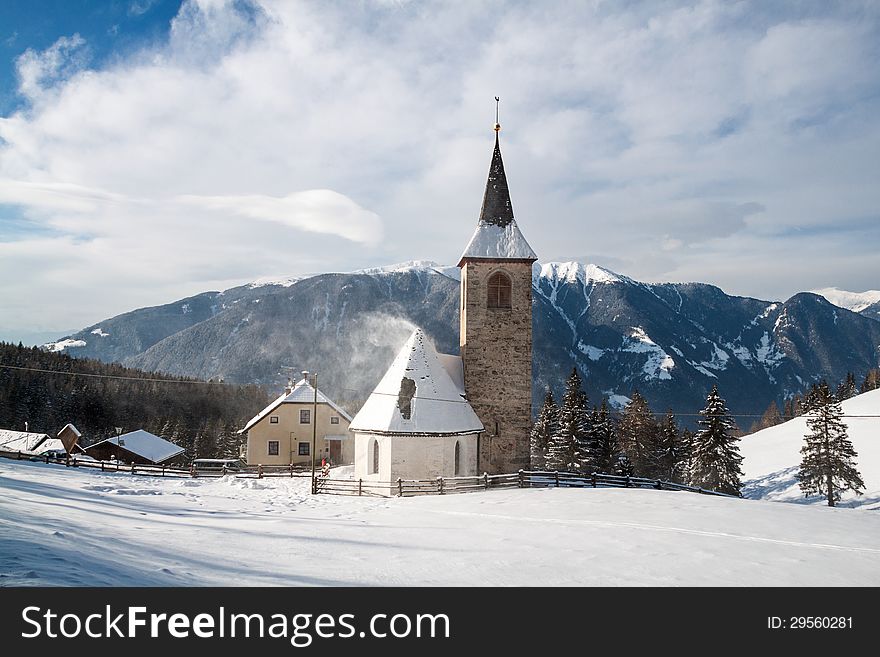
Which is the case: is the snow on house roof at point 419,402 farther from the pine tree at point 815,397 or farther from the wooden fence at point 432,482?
the pine tree at point 815,397

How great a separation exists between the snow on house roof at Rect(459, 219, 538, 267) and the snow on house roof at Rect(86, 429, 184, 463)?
3766 centimetres

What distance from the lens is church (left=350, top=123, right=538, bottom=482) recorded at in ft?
89.3

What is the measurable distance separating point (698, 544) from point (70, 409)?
11146 centimetres

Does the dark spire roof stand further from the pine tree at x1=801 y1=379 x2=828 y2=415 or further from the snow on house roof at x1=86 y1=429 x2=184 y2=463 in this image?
the snow on house roof at x1=86 y1=429 x2=184 y2=463

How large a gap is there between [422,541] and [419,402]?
579 inches

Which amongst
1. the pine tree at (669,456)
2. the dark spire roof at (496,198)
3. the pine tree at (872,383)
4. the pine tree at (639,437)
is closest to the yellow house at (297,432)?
the dark spire roof at (496,198)

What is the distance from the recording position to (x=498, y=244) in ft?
107

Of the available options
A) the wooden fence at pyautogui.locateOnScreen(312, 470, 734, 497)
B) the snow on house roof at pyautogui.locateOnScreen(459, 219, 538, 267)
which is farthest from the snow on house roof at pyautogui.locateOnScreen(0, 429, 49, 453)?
the snow on house roof at pyautogui.locateOnScreen(459, 219, 538, 267)

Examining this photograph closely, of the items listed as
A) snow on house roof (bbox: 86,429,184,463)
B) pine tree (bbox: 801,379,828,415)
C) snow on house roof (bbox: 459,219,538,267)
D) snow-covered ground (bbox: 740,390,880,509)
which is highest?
snow on house roof (bbox: 459,219,538,267)

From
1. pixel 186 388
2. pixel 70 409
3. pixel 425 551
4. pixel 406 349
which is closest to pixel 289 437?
pixel 406 349

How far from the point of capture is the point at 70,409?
98.6 metres
